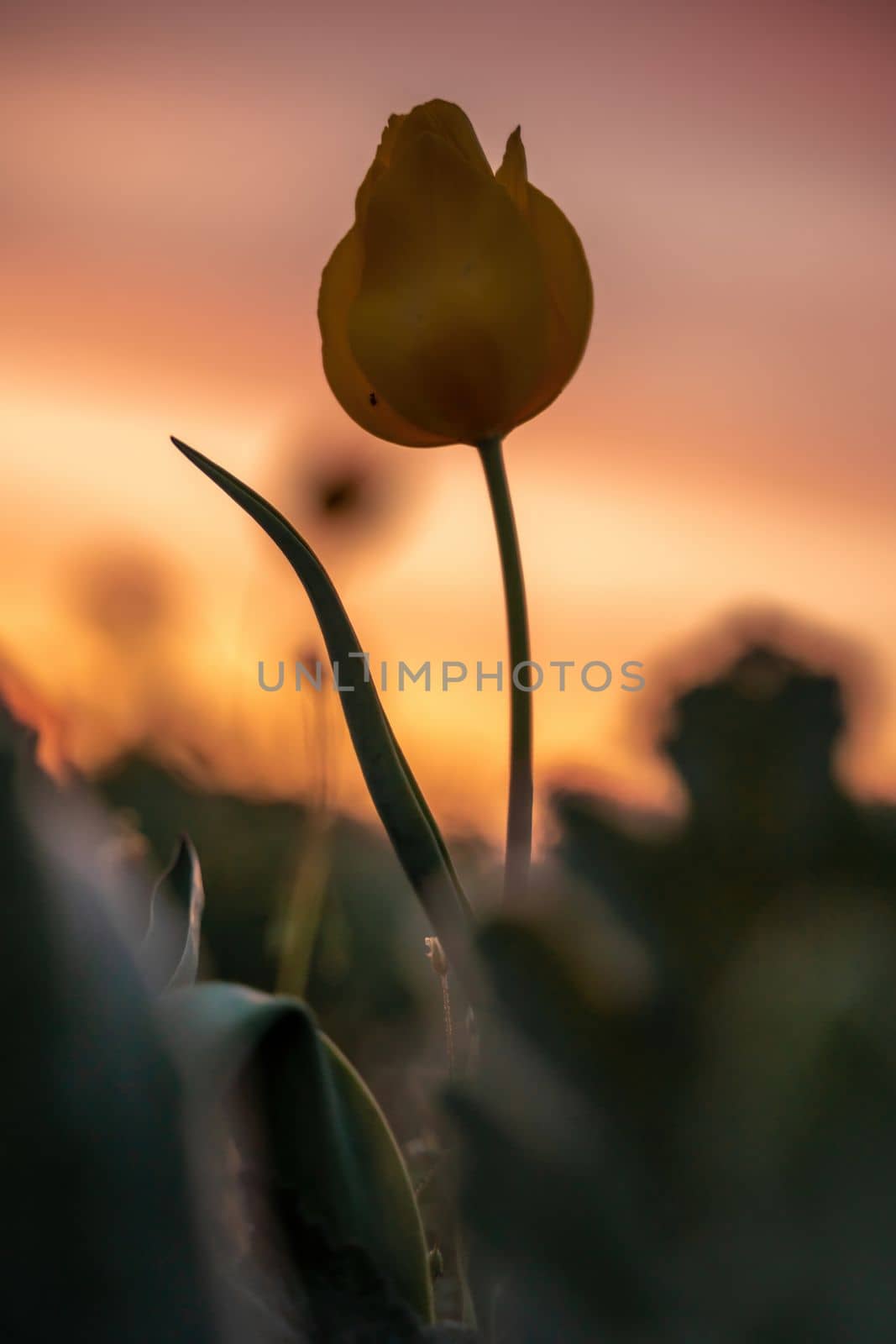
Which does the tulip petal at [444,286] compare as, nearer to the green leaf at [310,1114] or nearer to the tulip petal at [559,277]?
the tulip petal at [559,277]

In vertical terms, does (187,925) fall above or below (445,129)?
below

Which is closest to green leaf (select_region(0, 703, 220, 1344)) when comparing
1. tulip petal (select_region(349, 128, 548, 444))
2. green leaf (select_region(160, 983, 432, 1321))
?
green leaf (select_region(160, 983, 432, 1321))

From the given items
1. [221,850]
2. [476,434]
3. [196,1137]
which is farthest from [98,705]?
[196,1137]

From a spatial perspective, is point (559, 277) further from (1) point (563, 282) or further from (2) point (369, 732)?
(2) point (369, 732)

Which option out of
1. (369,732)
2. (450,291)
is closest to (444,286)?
(450,291)

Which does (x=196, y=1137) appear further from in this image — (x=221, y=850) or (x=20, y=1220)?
(x=221, y=850)

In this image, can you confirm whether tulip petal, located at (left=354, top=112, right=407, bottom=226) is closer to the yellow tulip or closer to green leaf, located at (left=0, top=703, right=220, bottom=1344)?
the yellow tulip
